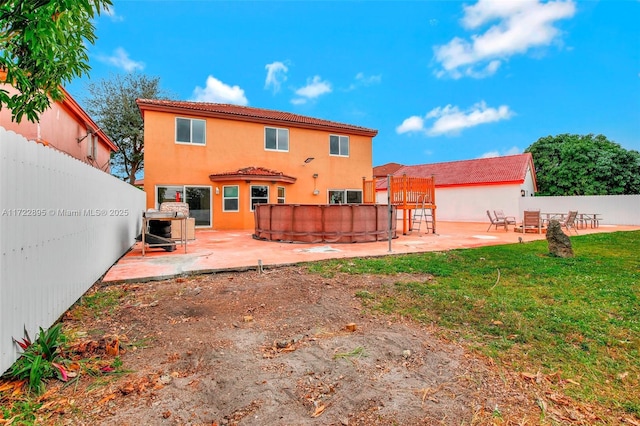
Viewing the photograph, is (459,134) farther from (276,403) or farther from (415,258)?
(276,403)

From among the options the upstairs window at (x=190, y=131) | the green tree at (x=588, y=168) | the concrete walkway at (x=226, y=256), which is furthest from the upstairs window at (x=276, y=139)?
the green tree at (x=588, y=168)

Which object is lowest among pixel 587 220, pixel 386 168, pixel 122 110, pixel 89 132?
pixel 587 220

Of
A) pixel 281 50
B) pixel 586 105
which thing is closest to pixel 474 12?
pixel 281 50

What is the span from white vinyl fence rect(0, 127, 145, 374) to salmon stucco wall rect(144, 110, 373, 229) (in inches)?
371

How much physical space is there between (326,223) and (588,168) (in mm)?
27288

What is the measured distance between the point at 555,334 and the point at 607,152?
102 ft

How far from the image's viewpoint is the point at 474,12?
1530 centimetres

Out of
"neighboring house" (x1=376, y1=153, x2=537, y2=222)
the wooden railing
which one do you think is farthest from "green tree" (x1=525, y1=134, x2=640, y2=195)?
the wooden railing

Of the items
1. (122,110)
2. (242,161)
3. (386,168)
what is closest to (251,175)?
(242,161)

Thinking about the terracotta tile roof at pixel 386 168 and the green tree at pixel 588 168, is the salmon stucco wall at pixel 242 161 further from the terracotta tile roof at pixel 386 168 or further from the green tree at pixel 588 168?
the terracotta tile roof at pixel 386 168

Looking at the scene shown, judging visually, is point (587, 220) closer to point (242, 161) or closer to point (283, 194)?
point (283, 194)

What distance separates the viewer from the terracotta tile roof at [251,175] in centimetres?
1417

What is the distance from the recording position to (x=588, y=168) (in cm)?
2605

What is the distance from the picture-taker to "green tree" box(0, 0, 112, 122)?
266cm
